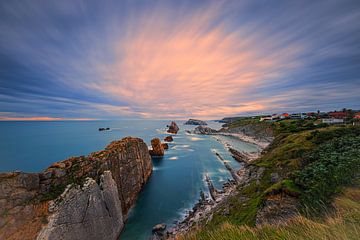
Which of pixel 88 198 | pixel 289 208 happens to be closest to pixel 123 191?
pixel 88 198

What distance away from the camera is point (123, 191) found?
2080 centimetres

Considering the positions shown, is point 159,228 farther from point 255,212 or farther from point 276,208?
point 276,208

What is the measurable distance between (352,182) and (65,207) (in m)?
18.1

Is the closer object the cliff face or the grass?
the grass

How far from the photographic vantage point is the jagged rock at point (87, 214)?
400 inches

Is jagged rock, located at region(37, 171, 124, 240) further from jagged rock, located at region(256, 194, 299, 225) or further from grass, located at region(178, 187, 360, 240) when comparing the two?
jagged rock, located at region(256, 194, 299, 225)

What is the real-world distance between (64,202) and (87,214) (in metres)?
2.52

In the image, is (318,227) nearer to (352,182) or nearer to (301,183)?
(352,182)

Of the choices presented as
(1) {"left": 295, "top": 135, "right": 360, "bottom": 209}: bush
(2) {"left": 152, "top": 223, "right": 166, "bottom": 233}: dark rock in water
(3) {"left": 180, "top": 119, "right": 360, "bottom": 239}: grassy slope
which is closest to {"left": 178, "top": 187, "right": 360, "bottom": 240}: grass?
(3) {"left": 180, "top": 119, "right": 360, "bottom": 239}: grassy slope

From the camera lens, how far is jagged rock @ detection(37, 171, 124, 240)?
33.3ft

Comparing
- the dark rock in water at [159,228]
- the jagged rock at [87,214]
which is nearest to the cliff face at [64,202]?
the jagged rock at [87,214]

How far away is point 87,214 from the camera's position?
1241cm

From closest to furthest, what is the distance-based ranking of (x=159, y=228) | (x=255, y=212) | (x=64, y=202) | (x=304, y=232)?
(x=304, y=232) → (x=64, y=202) → (x=255, y=212) → (x=159, y=228)

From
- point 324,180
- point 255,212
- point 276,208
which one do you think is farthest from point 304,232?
point 255,212
